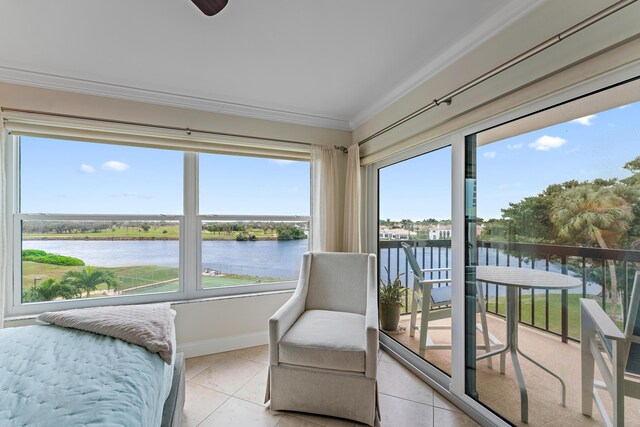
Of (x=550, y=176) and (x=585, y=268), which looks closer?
(x=585, y=268)

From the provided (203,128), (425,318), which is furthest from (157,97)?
(425,318)

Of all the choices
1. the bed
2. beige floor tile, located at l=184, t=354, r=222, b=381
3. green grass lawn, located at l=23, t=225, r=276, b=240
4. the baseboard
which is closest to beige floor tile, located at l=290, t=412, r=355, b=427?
the bed

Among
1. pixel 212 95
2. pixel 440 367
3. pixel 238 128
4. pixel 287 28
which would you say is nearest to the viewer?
pixel 287 28

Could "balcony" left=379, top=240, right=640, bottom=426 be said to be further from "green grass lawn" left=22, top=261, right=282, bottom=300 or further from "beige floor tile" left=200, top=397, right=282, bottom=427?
"green grass lawn" left=22, top=261, right=282, bottom=300

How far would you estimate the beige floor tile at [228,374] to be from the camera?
219 centimetres

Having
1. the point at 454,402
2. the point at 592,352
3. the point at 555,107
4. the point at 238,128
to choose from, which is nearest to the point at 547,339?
the point at 592,352

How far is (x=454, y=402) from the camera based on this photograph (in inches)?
77.0

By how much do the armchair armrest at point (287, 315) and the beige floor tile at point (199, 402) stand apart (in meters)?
0.53

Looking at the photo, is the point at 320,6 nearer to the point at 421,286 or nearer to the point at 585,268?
the point at 585,268

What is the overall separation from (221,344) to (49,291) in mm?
1505

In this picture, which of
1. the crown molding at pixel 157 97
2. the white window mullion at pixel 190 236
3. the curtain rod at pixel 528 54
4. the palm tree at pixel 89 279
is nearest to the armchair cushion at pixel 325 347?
the white window mullion at pixel 190 236

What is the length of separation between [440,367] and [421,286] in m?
0.62

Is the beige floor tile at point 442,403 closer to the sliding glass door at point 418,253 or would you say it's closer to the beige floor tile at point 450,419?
the beige floor tile at point 450,419

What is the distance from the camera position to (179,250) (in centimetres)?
279
